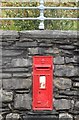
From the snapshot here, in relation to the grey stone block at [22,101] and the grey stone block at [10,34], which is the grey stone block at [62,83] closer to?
the grey stone block at [22,101]

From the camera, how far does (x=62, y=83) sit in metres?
6.29

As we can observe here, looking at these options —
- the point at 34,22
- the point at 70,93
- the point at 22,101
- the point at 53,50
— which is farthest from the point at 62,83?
the point at 34,22

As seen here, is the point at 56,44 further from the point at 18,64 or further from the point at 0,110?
the point at 0,110

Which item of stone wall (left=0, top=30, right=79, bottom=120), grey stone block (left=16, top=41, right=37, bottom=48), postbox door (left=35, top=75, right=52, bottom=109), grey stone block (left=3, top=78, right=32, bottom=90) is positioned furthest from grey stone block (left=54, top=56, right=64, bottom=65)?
grey stone block (left=3, top=78, right=32, bottom=90)

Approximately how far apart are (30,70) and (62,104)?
70 cm

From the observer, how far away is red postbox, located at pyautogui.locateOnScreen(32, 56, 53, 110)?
6246 mm

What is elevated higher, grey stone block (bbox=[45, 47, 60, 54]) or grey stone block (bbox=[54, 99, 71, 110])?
grey stone block (bbox=[45, 47, 60, 54])

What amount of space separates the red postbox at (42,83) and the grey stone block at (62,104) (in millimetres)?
76

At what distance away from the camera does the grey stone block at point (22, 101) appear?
6.28 metres

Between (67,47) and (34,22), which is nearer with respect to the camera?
(67,47)

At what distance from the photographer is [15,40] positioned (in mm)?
6270

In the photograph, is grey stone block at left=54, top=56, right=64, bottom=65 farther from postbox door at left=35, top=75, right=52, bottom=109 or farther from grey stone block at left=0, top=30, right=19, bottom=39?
grey stone block at left=0, top=30, right=19, bottom=39

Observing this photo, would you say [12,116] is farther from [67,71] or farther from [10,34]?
[10,34]

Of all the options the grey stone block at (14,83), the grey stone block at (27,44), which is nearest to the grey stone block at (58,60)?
the grey stone block at (27,44)
